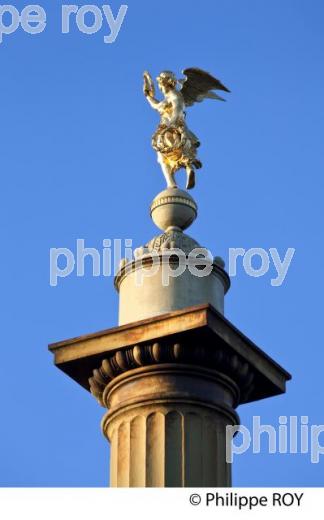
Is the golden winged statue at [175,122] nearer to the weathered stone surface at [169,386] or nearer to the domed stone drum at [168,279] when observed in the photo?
the domed stone drum at [168,279]

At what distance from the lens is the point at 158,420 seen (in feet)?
76.7

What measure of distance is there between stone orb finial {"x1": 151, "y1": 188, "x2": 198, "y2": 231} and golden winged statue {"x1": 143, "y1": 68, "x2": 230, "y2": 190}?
37 centimetres

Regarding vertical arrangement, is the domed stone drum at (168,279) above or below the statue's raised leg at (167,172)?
below

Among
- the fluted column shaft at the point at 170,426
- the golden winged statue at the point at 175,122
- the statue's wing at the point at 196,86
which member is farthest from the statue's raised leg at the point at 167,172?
the fluted column shaft at the point at 170,426

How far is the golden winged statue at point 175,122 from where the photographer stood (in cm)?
2617

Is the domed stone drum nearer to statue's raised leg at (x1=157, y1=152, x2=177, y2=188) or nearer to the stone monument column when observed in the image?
the stone monument column

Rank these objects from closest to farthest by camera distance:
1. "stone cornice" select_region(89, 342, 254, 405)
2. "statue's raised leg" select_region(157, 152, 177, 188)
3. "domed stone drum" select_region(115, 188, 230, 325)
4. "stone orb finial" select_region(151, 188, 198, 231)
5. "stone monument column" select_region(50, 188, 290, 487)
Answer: "stone monument column" select_region(50, 188, 290, 487) → "stone cornice" select_region(89, 342, 254, 405) → "domed stone drum" select_region(115, 188, 230, 325) → "stone orb finial" select_region(151, 188, 198, 231) → "statue's raised leg" select_region(157, 152, 177, 188)

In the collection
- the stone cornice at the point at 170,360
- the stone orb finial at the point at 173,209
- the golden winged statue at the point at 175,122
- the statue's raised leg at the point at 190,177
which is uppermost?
the golden winged statue at the point at 175,122

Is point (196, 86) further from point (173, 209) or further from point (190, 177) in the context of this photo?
point (173, 209)

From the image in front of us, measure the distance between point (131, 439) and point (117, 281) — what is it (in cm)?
275

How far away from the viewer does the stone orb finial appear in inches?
1006

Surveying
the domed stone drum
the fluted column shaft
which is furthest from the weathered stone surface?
the domed stone drum

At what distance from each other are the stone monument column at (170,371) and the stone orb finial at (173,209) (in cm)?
71
